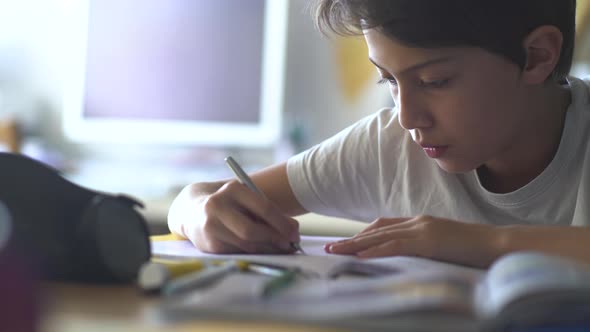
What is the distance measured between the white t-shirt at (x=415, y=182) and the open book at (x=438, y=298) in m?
0.57

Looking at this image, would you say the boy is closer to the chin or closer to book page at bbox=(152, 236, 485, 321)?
the chin

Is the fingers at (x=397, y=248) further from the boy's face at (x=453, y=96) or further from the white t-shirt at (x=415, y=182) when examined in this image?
the white t-shirt at (x=415, y=182)

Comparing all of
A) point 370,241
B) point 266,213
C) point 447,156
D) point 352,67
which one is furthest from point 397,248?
point 352,67

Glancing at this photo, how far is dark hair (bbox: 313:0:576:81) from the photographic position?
906 millimetres

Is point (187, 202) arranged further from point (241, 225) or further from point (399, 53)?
point (399, 53)

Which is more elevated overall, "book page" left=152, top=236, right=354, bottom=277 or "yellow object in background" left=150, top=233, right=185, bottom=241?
"book page" left=152, top=236, right=354, bottom=277

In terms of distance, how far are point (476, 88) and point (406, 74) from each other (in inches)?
3.9

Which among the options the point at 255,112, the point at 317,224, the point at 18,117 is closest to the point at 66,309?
the point at 317,224

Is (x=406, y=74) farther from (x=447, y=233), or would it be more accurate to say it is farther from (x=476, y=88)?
(x=447, y=233)

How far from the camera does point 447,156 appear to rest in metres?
1.00

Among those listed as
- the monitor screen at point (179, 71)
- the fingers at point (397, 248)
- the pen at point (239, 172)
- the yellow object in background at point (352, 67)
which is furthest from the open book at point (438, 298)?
the yellow object in background at point (352, 67)

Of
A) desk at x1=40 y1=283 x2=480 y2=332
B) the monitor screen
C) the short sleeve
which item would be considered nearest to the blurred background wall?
the monitor screen

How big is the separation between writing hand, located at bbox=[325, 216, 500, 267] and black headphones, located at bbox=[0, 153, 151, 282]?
0.25 meters

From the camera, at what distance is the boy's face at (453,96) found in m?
0.91
